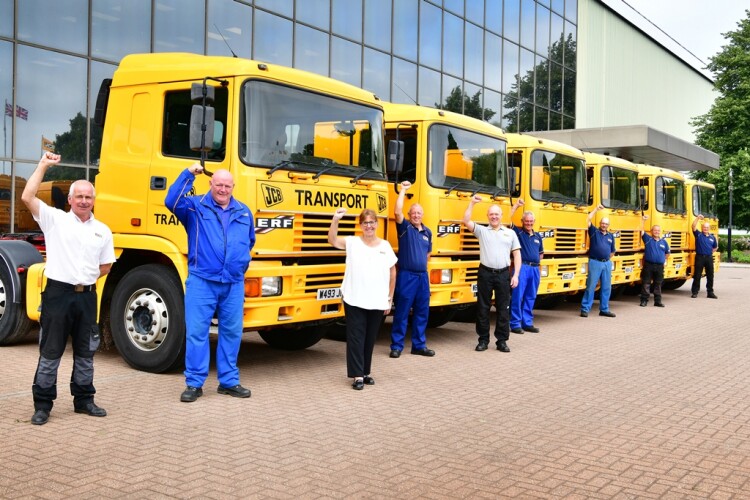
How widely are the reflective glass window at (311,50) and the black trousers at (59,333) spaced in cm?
1543

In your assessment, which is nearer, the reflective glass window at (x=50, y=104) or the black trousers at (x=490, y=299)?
the black trousers at (x=490, y=299)

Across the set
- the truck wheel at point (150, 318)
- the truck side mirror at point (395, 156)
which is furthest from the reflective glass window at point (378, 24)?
the truck wheel at point (150, 318)

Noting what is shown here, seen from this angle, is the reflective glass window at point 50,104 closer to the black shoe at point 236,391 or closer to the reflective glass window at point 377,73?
the reflective glass window at point 377,73

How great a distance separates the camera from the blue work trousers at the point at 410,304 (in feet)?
31.1

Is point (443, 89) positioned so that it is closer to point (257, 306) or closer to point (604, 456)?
point (257, 306)

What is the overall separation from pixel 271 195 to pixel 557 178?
6.77 meters

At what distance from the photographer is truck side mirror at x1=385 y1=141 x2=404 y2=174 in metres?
9.41

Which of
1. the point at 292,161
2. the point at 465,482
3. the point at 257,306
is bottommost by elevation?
the point at 465,482

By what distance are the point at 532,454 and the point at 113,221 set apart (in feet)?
15.2

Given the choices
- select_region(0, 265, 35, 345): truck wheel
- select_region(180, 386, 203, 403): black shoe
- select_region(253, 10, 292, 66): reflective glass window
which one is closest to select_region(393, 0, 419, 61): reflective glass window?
select_region(253, 10, 292, 66): reflective glass window

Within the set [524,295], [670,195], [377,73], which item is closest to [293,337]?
[524,295]

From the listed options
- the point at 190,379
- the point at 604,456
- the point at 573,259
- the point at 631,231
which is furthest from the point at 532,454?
the point at 631,231

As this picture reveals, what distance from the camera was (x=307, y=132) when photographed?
7961mm

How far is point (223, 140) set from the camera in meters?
7.46
